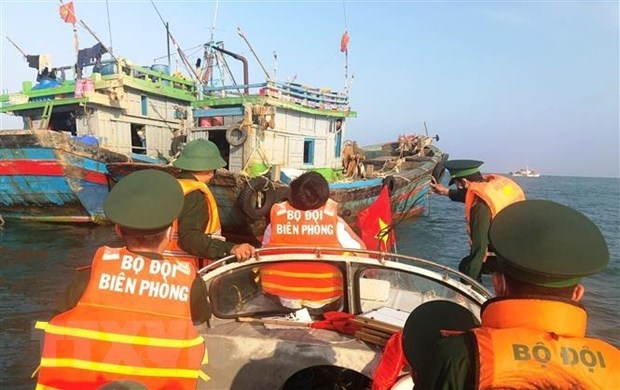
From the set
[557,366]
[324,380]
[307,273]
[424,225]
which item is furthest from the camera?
[424,225]

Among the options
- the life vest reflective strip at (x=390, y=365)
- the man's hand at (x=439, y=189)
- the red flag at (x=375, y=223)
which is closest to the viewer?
the life vest reflective strip at (x=390, y=365)

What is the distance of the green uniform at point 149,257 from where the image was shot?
2.00 m

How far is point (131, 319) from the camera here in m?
1.89

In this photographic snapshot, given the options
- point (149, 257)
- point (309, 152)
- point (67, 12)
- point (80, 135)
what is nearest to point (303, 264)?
point (149, 257)

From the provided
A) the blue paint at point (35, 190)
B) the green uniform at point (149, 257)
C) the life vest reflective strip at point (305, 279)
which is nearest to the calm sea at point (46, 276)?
the blue paint at point (35, 190)

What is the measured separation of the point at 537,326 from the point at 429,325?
0.40 metres

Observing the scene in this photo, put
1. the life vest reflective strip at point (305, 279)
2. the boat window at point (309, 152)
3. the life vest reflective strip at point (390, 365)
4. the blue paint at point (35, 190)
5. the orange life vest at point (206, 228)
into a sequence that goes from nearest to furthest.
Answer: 1. the life vest reflective strip at point (390, 365)
2. the life vest reflective strip at point (305, 279)
3. the orange life vest at point (206, 228)
4. the blue paint at point (35, 190)
5. the boat window at point (309, 152)

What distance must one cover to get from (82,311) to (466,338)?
5.40ft

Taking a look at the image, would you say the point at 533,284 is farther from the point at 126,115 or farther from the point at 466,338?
the point at 126,115

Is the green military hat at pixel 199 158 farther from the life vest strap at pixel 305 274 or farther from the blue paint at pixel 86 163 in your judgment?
the blue paint at pixel 86 163

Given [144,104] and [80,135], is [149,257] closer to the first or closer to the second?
[80,135]

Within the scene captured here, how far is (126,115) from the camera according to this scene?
15.7 metres

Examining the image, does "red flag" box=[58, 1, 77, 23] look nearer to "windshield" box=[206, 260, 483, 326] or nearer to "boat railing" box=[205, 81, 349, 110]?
"boat railing" box=[205, 81, 349, 110]

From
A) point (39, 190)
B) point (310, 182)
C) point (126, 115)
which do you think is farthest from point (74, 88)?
point (310, 182)
